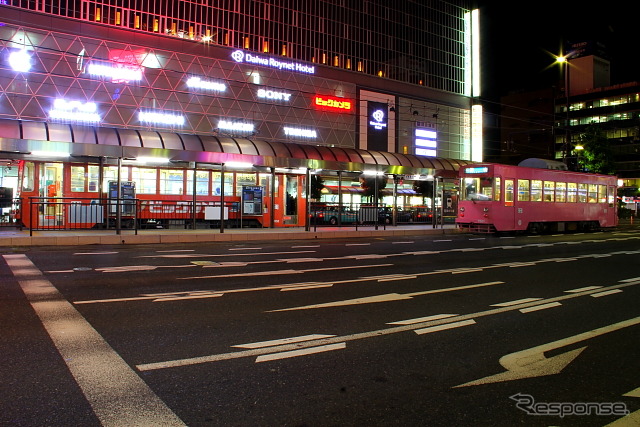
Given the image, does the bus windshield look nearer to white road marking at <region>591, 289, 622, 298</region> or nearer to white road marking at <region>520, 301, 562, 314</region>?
white road marking at <region>591, 289, 622, 298</region>

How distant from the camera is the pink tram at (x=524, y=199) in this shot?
75.2 ft

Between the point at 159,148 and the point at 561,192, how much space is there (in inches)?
845

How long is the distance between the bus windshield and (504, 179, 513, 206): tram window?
76 cm

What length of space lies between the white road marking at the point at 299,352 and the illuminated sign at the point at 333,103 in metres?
41.0

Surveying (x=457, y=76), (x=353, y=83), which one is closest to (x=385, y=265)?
(x=353, y=83)

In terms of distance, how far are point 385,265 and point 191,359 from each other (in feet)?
24.9

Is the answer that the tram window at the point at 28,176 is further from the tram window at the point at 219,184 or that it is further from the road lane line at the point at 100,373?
the road lane line at the point at 100,373

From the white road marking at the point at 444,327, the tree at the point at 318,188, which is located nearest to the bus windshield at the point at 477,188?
the tree at the point at 318,188

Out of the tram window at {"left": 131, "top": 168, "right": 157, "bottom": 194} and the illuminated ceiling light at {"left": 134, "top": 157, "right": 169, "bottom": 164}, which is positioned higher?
the illuminated ceiling light at {"left": 134, "top": 157, "right": 169, "bottom": 164}

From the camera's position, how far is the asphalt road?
348cm

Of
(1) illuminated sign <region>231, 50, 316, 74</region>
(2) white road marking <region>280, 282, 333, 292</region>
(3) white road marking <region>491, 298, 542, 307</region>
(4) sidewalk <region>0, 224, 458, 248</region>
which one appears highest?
(1) illuminated sign <region>231, 50, 316, 74</region>

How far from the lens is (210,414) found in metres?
3.35

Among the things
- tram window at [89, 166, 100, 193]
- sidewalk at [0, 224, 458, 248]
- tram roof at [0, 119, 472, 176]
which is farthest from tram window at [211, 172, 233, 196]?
tram window at [89, 166, 100, 193]

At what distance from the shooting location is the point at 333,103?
4488 cm
